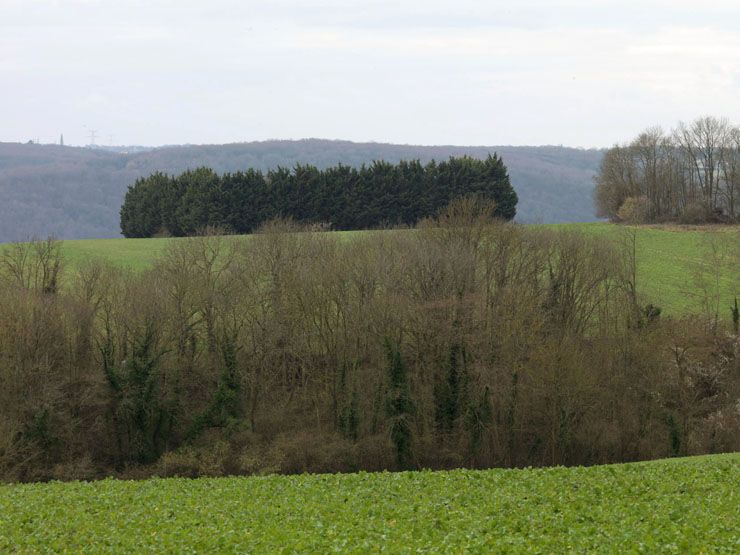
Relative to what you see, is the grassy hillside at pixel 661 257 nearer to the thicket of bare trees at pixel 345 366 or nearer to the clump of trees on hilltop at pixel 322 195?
the thicket of bare trees at pixel 345 366

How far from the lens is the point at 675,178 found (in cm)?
10694

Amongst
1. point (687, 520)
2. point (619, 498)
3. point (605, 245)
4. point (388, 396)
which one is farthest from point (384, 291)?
point (687, 520)

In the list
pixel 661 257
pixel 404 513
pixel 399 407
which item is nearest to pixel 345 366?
pixel 399 407

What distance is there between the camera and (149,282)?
176 feet

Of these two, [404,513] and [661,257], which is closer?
[404,513]

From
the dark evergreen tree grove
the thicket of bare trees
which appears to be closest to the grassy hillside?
the thicket of bare trees

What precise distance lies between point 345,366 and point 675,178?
2714 inches

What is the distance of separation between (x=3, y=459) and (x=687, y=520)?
32516mm

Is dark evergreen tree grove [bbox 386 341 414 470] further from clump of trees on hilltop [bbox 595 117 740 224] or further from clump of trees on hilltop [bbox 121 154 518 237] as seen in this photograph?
clump of trees on hilltop [bbox 595 117 740 224]

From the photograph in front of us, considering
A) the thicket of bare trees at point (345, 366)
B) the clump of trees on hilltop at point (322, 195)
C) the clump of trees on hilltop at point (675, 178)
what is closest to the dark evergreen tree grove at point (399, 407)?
the thicket of bare trees at point (345, 366)

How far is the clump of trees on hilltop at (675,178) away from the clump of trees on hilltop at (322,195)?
51.8 ft

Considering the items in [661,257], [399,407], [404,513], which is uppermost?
[661,257]

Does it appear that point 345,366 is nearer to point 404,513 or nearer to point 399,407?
point 399,407

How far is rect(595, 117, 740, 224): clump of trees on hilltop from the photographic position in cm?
10088
